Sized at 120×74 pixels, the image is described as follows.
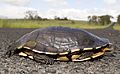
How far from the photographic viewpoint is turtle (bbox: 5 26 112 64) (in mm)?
6430

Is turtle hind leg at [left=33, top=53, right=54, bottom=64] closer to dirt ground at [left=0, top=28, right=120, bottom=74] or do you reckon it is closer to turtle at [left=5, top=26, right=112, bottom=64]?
turtle at [left=5, top=26, right=112, bottom=64]

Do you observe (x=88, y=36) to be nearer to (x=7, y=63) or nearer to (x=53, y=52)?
(x=53, y=52)

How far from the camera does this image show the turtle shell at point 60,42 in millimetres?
6422

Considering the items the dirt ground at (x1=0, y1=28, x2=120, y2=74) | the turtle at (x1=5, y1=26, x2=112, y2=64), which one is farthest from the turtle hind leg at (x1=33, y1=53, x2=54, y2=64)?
the dirt ground at (x1=0, y1=28, x2=120, y2=74)

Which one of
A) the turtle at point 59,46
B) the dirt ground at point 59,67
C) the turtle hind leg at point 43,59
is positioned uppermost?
the turtle at point 59,46

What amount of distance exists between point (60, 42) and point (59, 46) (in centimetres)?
11

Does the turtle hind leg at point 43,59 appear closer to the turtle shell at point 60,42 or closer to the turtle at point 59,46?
the turtle at point 59,46

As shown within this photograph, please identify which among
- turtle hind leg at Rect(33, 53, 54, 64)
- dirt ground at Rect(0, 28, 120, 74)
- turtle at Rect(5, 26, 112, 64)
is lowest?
dirt ground at Rect(0, 28, 120, 74)

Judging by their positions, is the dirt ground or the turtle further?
the turtle

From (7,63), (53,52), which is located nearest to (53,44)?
(53,52)

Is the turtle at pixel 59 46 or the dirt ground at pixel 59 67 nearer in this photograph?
the dirt ground at pixel 59 67

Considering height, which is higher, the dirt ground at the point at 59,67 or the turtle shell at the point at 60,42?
the turtle shell at the point at 60,42

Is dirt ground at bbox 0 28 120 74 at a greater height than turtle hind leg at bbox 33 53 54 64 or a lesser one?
lesser

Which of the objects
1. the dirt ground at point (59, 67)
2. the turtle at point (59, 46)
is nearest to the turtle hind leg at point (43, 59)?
the turtle at point (59, 46)
